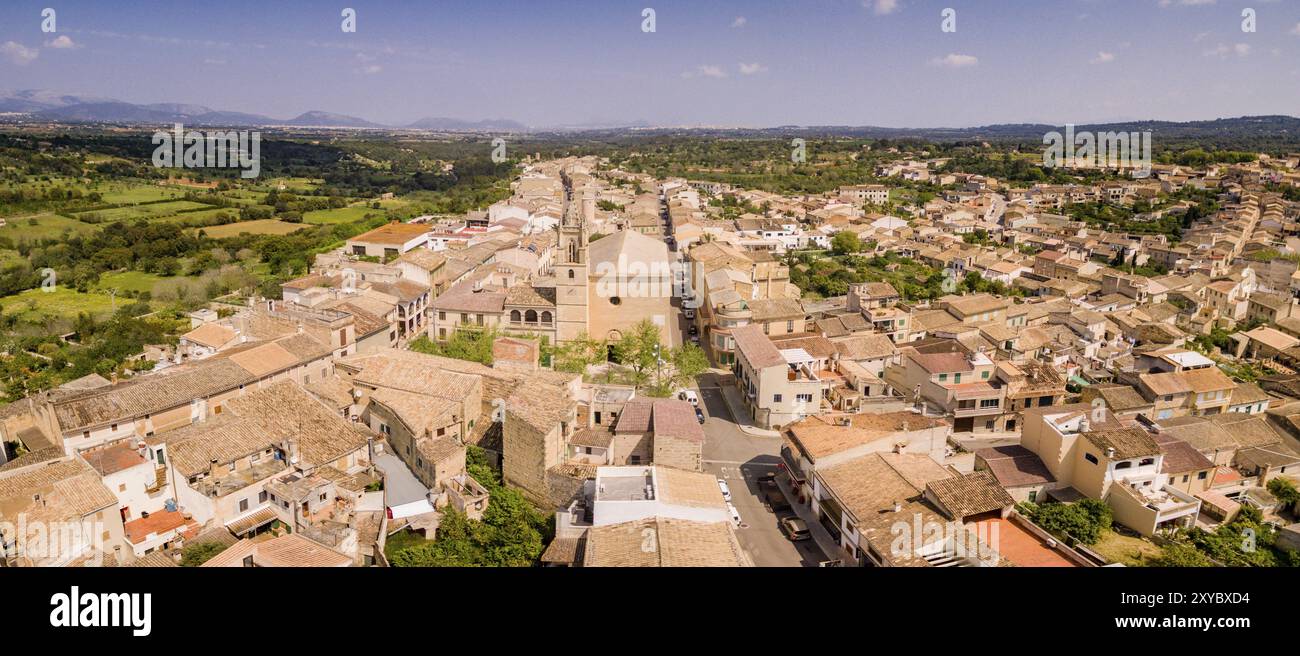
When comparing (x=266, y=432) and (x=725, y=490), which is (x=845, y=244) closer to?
(x=725, y=490)

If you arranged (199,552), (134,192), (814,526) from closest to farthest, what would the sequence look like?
1. (199,552)
2. (814,526)
3. (134,192)

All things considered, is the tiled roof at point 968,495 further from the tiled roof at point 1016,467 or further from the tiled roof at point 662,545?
the tiled roof at point 662,545

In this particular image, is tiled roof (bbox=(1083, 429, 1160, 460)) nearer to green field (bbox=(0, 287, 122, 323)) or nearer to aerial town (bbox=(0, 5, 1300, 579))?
aerial town (bbox=(0, 5, 1300, 579))

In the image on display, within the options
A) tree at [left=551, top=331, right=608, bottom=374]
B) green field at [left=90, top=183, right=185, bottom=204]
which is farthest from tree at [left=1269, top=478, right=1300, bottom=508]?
green field at [left=90, top=183, right=185, bottom=204]

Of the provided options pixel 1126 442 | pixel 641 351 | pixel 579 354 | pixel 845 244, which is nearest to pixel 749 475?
pixel 641 351

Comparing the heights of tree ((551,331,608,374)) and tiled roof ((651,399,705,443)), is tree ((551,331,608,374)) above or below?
above

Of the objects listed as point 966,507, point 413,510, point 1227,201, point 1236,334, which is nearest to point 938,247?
point 1236,334
